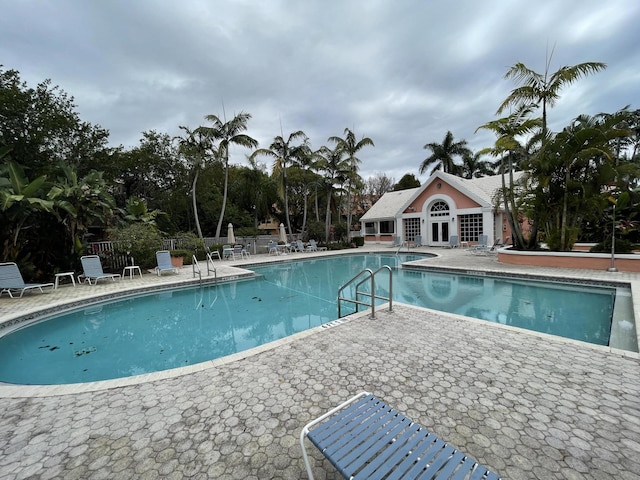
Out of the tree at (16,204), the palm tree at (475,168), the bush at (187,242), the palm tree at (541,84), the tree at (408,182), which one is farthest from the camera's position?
the tree at (408,182)

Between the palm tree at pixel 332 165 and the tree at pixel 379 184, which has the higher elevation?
the tree at pixel 379 184

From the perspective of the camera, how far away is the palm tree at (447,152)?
109 feet

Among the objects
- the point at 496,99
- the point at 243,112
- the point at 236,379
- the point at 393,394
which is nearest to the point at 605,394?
the point at 393,394

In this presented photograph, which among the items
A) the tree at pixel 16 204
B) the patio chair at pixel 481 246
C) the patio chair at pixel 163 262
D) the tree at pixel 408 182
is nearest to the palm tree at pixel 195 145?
the patio chair at pixel 163 262

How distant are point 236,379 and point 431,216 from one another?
23.7 meters

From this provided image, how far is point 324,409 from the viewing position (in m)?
2.88

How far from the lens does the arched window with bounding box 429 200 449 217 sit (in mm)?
23297

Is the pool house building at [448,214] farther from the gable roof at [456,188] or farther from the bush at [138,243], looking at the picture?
the bush at [138,243]

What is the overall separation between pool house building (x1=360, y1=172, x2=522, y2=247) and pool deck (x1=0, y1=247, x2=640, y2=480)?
61.4 ft

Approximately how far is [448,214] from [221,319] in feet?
69.3

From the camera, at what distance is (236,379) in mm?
3564

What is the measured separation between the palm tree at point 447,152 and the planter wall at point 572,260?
2347 centimetres

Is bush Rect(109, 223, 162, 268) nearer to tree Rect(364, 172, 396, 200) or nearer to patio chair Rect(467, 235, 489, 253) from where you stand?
patio chair Rect(467, 235, 489, 253)

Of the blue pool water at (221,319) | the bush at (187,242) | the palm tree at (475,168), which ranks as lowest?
the blue pool water at (221,319)
